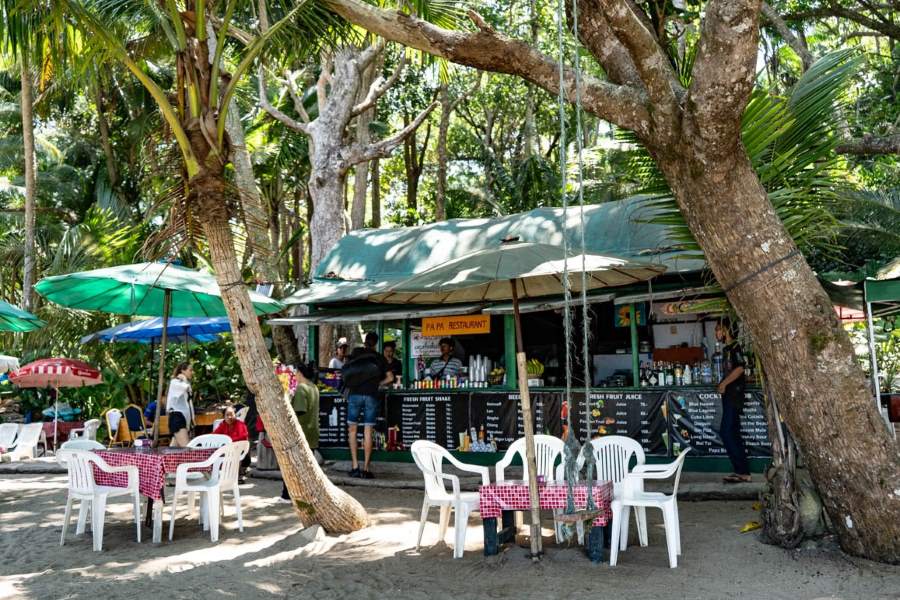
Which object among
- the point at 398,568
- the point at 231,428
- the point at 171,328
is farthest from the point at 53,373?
the point at 398,568

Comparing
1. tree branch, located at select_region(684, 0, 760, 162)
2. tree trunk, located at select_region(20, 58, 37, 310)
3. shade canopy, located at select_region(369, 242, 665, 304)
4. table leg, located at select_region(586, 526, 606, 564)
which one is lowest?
table leg, located at select_region(586, 526, 606, 564)

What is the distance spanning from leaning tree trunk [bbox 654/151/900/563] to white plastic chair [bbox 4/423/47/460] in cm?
1293

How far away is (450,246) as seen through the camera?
12766 millimetres

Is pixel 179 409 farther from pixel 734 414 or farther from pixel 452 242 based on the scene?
pixel 734 414

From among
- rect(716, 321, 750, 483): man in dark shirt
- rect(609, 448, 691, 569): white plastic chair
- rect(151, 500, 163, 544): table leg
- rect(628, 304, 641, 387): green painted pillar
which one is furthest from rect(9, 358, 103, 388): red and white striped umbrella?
rect(609, 448, 691, 569): white plastic chair

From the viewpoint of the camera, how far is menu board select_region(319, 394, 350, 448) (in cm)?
1246

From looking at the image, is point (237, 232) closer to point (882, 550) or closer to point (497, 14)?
point (882, 550)

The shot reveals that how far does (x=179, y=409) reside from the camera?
1101 cm

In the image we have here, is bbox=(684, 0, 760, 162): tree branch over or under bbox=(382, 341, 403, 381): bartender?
over

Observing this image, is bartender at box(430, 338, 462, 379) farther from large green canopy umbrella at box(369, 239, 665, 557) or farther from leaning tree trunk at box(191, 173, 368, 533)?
large green canopy umbrella at box(369, 239, 665, 557)

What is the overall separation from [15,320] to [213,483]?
4.35 m

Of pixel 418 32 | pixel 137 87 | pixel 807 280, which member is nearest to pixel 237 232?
pixel 418 32

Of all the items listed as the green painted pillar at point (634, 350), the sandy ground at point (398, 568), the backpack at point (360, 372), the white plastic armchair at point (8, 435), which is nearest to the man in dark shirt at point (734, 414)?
the sandy ground at point (398, 568)

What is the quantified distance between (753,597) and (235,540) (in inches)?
179
